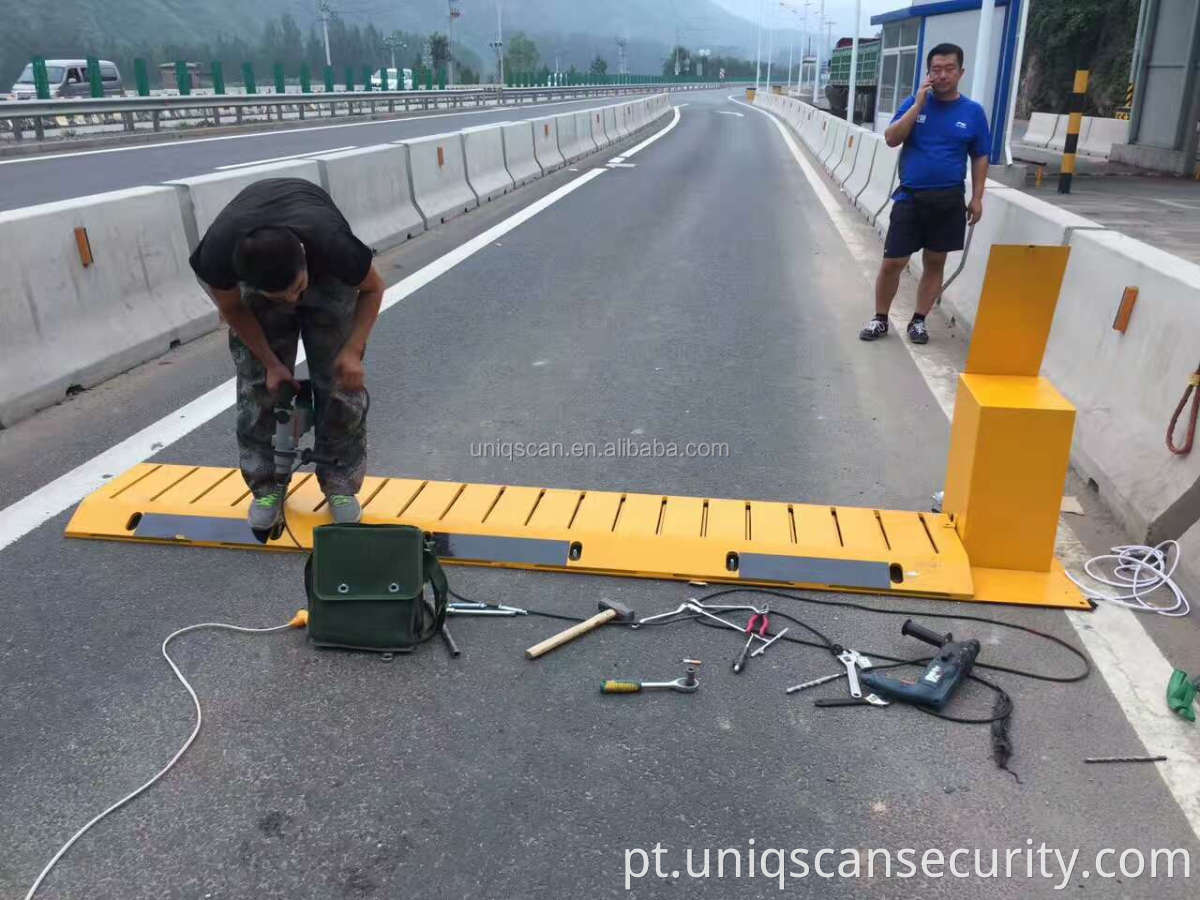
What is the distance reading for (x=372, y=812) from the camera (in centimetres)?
276

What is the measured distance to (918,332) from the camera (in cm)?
750

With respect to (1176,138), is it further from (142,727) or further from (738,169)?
(142,727)

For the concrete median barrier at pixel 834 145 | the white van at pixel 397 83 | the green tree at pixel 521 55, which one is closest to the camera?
the concrete median barrier at pixel 834 145

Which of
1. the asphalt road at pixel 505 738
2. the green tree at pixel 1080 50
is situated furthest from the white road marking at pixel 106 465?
the green tree at pixel 1080 50

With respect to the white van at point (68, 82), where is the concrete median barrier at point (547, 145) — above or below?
below

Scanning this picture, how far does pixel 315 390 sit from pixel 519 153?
14305 millimetres

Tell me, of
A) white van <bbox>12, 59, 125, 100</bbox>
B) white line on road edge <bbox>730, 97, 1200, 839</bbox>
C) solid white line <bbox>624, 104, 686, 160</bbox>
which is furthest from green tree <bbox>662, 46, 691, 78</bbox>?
white line on road edge <bbox>730, 97, 1200, 839</bbox>

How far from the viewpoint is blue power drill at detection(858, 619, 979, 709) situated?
3.25 metres

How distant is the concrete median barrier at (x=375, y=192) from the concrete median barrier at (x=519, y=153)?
16.3ft

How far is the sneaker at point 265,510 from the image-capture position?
13.9 ft

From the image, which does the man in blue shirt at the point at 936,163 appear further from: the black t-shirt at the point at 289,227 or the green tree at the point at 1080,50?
the green tree at the point at 1080,50

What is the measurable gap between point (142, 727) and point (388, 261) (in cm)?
774

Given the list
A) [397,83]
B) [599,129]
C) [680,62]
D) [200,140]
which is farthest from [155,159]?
[680,62]

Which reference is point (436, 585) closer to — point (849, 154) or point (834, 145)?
point (849, 154)
